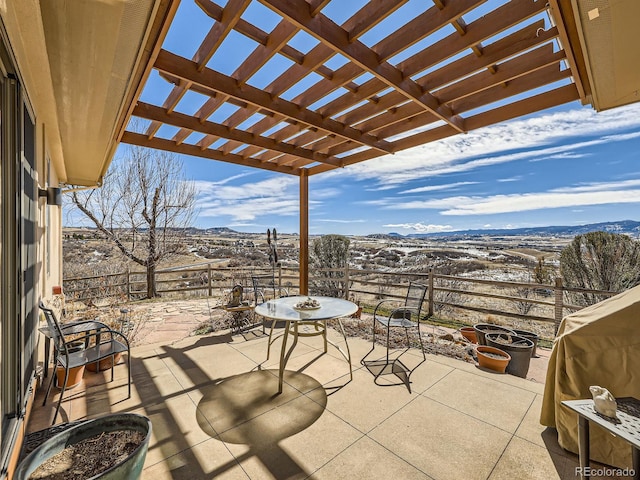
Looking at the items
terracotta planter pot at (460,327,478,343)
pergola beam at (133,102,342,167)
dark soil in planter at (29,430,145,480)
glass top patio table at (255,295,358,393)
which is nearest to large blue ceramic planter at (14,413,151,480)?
dark soil in planter at (29,430,145,480)

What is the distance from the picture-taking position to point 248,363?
3.15m

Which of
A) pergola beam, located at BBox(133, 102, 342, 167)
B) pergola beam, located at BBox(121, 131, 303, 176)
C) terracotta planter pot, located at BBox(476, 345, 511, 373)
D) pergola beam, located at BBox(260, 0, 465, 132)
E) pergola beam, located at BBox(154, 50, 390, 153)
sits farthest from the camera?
pergola beam, located at BBox(121, 131, 303, 176)

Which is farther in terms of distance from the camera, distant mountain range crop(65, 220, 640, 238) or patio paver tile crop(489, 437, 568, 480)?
distant mountain range crop(65, 220, 640, 238)

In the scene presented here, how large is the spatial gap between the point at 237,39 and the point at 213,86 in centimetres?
38

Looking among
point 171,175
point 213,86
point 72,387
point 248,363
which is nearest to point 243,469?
point 248,363

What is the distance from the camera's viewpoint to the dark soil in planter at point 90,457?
1157 mm

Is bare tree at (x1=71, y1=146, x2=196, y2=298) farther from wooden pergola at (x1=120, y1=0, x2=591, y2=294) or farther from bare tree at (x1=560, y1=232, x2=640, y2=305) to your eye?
bare tree at (x1=560, y1=232, x2=640, y2=305)

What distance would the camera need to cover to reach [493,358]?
114 inches

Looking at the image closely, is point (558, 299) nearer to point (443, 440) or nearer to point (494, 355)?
point (494, 355)

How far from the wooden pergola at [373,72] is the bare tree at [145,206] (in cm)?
509

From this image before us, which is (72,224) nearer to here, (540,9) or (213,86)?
(213,86)

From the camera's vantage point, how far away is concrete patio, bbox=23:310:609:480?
5.57 ft

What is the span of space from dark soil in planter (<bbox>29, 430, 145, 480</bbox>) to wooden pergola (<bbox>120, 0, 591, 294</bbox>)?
83.5 inches

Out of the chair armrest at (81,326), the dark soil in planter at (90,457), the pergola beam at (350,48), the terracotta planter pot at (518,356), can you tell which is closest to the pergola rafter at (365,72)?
the pergola beam at (350,48)
